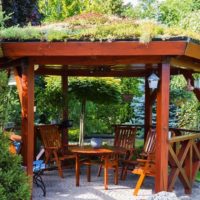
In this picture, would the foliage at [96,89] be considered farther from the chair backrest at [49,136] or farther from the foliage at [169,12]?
the foliage at [169,12]

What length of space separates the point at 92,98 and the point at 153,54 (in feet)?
12.8

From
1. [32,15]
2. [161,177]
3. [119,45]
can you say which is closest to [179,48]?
[119,45]

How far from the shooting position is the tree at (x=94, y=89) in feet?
28.0

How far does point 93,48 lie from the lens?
5035 mm

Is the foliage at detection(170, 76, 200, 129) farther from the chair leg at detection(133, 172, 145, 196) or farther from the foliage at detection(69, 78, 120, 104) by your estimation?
the chair leg at detection(133, 172, 145, 196)

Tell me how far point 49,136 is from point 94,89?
5.33 ft

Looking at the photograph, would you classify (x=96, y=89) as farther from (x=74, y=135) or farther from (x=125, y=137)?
(x=74, y=135)

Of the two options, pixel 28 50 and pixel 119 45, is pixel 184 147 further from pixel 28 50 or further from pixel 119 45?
pixel 28 50

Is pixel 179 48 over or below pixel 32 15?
below

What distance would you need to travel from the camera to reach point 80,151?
256 inches

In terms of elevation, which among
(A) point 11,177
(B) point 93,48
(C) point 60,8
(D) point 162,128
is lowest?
(A) point 11,177

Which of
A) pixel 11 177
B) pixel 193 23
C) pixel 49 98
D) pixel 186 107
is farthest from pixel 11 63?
pixel 186 107

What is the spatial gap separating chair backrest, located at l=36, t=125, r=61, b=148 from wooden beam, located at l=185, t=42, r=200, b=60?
11.6 ft

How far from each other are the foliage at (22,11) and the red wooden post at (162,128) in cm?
641
